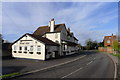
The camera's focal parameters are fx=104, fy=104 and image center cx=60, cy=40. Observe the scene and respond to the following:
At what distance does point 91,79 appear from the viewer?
342 inches

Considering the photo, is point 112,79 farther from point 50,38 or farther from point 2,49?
point 2,49

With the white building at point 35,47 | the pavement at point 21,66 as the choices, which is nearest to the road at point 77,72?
the pavement at point 21,66

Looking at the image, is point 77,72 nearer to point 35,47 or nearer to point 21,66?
point 21,66

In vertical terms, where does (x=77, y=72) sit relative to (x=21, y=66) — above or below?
above

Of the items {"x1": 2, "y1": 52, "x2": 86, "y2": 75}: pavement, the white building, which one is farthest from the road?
the white building

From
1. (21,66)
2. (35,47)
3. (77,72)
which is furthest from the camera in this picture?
(35,47)

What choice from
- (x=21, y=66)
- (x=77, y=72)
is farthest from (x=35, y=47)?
(x=77, y=72)

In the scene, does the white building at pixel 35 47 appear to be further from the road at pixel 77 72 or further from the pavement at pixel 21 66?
the road at pixel 77 72

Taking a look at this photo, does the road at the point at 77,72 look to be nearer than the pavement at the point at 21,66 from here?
Yes

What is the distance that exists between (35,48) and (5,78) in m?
14.1

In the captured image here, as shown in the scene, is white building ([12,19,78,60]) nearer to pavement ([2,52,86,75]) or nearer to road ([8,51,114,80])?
pavement ([2,52,86,75])

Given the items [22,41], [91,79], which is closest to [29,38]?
[22,41]

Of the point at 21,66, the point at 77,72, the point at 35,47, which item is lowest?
the point at 21,66

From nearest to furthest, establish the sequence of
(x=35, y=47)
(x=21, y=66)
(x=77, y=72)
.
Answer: (x=77, y=72) < (x=21, y=66) < (x=35, y=47)
